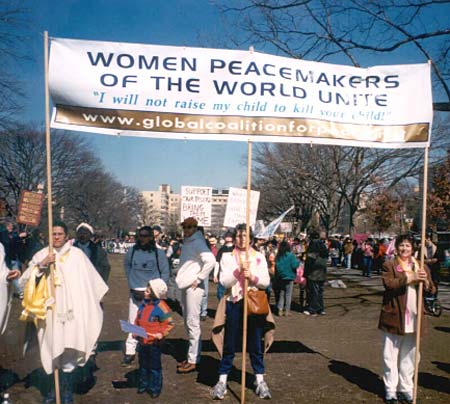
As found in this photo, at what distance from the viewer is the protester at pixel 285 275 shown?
10672 mm

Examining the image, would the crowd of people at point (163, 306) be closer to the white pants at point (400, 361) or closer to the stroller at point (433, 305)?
the white pants at point (400, 361)

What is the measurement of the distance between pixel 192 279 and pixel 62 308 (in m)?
1.76

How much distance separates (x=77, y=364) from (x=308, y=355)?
354 cm

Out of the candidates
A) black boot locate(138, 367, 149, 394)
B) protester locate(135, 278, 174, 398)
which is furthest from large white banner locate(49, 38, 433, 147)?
black boot locate(138, 367, 149, 394)

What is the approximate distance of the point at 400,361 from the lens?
5.21 meters

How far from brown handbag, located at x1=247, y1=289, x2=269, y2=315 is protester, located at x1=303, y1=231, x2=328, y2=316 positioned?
5827 millimetres

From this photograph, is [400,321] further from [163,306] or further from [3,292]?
[3,292]

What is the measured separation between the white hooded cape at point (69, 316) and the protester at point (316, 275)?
674 centimetres

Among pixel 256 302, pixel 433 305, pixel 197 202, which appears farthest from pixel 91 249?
pixel 433 305

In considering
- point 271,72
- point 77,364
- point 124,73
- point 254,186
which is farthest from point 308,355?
point 254,186

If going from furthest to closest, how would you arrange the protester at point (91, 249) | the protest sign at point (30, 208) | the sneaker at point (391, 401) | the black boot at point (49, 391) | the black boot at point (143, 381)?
1. the protest sign at point (30, 208)
2. the protester at point (91, 249)
3. the black boot at point (143, 381)
4. the sneaker at point (391, 401)
5. the black boot at point (49, 391)

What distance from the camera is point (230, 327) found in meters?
5.27

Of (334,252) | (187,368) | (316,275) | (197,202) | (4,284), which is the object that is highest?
(197,202)

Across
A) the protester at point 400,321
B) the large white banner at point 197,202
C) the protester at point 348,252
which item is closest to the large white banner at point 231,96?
the protester at point 400,321
